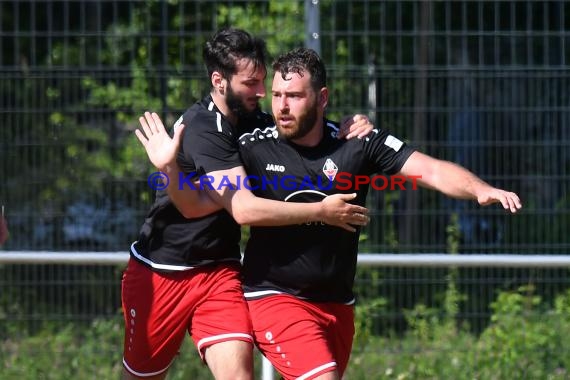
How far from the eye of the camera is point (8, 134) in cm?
757

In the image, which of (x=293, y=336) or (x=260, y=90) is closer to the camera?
(x=293, y=336)

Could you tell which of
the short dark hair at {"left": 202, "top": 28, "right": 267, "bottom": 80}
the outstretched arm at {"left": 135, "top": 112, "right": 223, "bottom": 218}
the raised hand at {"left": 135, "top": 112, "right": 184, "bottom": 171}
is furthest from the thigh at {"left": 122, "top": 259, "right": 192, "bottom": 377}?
the short dark hair at {"left": 202, "top": 28, "right": 267, "bottom": 80}

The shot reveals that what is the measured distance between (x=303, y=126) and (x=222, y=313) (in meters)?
0.95

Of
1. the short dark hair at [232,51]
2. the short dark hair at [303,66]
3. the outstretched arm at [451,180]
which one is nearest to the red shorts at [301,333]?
the outstretched arm at [451,180]

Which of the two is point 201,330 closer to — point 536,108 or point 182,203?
point 182,203

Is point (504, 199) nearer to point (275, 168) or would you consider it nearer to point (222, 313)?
point (275, 168)

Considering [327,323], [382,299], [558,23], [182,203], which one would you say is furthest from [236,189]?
[558,23]

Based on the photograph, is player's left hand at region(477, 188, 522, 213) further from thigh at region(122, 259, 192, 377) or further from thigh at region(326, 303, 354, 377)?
thigh at region(122, 259, 192, 377)

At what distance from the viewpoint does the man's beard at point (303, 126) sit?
5.00 meters

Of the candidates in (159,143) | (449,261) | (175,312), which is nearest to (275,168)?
(159,143)

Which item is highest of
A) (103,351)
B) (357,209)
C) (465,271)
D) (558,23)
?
(558,23)

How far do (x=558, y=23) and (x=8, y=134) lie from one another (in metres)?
3.77

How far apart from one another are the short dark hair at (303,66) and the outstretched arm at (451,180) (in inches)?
21.7

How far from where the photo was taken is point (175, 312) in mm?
5406
